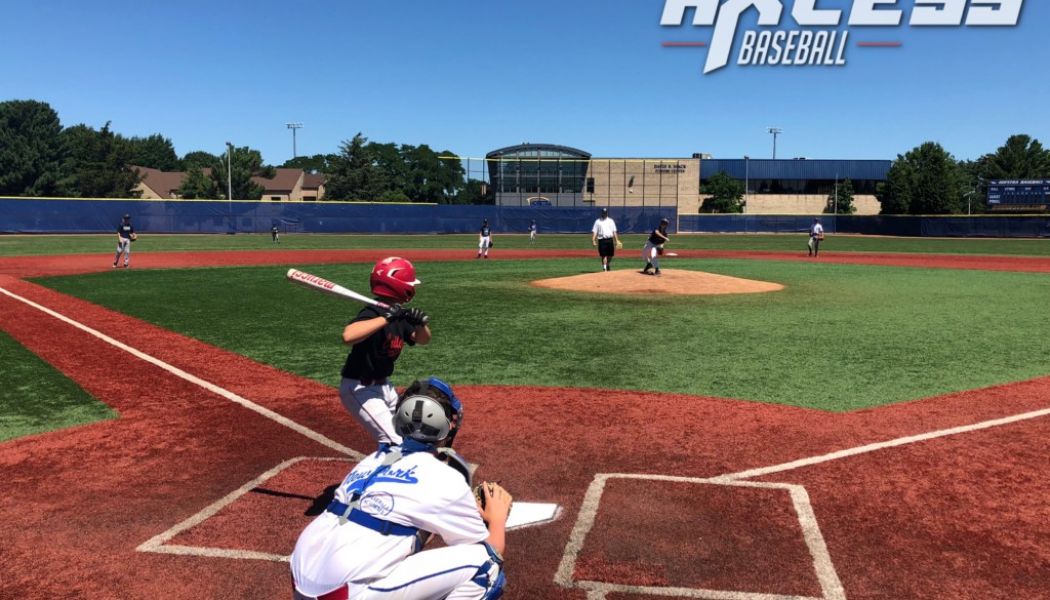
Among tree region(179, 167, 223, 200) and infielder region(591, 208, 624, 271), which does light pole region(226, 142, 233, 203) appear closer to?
tree region(179, 167, 223, 200)

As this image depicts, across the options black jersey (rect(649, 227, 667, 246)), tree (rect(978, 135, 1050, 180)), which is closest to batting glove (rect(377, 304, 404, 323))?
black jersey (rect(649, 227, 667, 246))

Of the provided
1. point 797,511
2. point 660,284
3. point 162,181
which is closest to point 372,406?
point 797,511

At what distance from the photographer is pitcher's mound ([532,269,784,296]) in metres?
19.3

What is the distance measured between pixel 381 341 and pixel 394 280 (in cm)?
49

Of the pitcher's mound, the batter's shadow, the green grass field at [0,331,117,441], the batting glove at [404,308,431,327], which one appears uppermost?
the batting glove at [404,308,431,327]

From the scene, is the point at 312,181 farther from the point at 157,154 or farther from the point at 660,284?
the point at 660,284

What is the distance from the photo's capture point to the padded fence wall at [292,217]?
51.9m

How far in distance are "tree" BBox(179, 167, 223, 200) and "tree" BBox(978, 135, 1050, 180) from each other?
10622 cm

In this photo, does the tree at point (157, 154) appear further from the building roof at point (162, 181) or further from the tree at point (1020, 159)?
the tree at point (1020, 159)

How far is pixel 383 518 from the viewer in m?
2.78

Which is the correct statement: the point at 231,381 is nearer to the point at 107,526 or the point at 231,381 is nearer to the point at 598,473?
the point at 107,526

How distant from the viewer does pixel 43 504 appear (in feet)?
18.2

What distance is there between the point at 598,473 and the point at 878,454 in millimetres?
2678

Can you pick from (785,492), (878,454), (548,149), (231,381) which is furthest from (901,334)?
(548,149)
